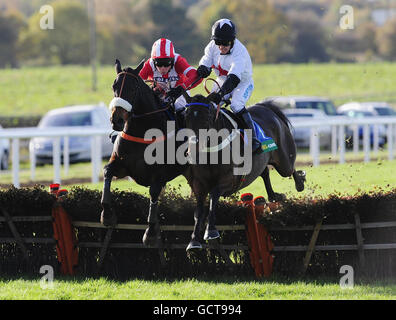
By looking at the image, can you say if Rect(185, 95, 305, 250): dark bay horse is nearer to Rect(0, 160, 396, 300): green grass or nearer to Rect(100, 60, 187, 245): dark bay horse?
Rect(100, 60, 187, 245): dark bay horse

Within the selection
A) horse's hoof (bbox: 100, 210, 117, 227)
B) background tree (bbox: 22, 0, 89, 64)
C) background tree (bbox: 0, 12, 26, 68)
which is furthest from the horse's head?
background tree (bbox: 0, 12, 26, 68)

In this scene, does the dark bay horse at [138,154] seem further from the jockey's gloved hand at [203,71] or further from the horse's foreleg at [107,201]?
the jockey's gloved hand at [203,71]

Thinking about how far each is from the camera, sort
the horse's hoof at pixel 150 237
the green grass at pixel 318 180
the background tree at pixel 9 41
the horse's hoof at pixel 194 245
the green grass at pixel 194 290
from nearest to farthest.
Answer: the green grass at pixel 194 290, the horse's hoof at pixel 194 245, the horse's hoof at pixel 150 237, the green grass at pixel 318 180, the background tree at pixel 9 41

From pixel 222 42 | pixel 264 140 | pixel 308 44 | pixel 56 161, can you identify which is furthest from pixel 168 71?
pixel 308 44

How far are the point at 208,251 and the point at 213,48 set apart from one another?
2.03 m

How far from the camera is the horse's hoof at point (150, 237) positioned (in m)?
6.47

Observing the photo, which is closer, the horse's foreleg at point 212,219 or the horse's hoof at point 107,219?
the horse's foreleg at point 212,219

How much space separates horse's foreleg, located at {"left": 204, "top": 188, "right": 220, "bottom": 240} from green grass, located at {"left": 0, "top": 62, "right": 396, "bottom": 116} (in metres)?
27.4

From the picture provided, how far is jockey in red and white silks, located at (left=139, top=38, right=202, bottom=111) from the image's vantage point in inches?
265

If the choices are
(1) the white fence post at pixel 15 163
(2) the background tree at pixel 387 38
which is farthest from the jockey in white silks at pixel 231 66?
(2) the background tree at pixel 387 38

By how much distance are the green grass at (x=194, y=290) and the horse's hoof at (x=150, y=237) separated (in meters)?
0.34

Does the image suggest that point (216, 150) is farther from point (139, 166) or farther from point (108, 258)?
point (108, 258)

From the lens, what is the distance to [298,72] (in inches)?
1556
